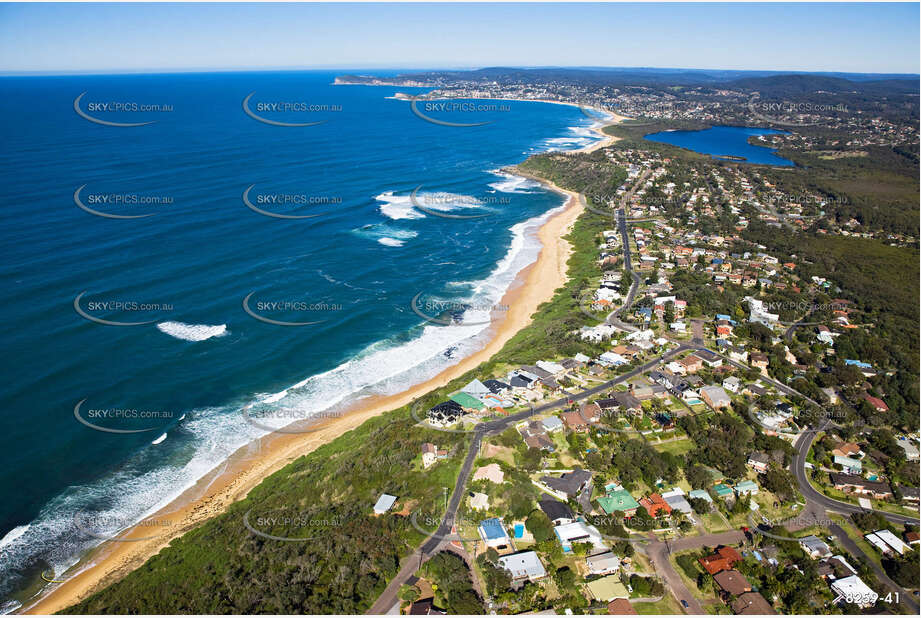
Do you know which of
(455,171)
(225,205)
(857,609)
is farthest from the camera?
(455,171)

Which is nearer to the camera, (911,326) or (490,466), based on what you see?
(490,466)

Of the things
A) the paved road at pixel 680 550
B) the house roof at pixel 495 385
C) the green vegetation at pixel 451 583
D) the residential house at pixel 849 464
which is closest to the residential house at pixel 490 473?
the green vegetation at pixel 451 583

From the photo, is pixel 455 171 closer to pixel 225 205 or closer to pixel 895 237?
pixel 225 205

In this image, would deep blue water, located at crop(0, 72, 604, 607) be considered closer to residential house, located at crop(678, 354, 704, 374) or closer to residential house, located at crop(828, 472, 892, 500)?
residential house, located at crop(678, 354, 704, 374)

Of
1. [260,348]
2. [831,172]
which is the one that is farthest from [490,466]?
[831,172]

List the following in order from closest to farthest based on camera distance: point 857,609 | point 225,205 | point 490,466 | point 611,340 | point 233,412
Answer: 1. point 857,609
2. point 490,466
3. point 233,412
4. point 611,340
5. point 225,205
